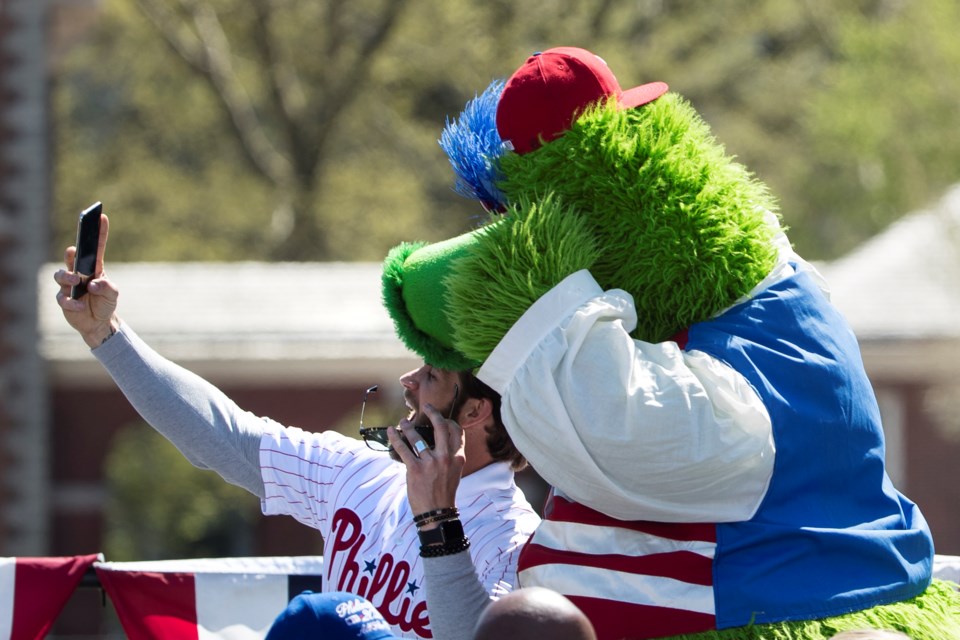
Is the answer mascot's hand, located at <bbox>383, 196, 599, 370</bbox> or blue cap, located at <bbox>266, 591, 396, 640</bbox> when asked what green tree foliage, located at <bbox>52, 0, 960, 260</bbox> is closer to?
mascot's hand, located at <bbox>383, 196, 599, 370</bbox>

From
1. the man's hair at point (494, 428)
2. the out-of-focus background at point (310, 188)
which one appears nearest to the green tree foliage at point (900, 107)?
the out-of-focus background at point (310, 188)

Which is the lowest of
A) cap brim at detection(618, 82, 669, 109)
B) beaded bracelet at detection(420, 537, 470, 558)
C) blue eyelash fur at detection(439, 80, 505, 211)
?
beaded bracelet at detection(420, 537, 470, 558)

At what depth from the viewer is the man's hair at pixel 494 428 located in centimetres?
268

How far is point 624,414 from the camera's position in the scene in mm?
2012

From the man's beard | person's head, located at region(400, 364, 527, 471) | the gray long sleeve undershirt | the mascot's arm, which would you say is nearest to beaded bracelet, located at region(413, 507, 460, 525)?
the man's beard

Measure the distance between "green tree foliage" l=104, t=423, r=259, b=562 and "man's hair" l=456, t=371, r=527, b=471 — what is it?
1040 centimetres

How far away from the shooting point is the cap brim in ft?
7.46

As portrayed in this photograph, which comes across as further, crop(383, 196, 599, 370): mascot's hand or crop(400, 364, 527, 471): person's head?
crop(400, 364, 527, 471): person's head

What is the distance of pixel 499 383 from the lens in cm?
211

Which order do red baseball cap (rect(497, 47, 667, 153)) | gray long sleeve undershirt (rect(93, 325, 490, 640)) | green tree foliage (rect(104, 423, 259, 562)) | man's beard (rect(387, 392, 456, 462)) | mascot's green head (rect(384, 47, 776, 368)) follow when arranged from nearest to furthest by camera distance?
mascot's green head (rect(384, 47, 776, 368)) → red baseball cap (rect(497, 47, 667, 153)) → man's beard (rect(387, 392, 456, 462)) → gray long sleeve undershirt (rect(93, 325, 490, 640)) → green tree foliage (rect(104, 423, 259, 562))

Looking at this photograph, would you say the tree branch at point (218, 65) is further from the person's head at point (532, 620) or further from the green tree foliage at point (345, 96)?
the person's head at point (532, 620)

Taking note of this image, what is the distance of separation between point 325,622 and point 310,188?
17048 mm

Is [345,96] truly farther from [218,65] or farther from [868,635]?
[868,635]

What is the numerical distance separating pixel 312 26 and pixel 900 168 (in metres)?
8.95
